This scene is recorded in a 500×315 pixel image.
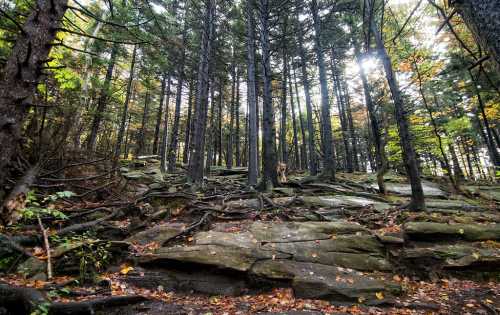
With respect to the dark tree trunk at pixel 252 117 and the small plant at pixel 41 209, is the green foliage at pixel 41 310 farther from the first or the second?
the dark tree trunk at pixel 252 117

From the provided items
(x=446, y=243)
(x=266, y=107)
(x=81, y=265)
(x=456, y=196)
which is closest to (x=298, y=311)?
(x=81, y=265)

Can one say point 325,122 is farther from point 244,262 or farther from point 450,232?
point 244,262

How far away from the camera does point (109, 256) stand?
178 inches

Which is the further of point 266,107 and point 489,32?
point 266,107

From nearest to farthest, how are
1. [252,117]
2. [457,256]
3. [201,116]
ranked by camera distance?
[457,256] → [201,116] → [252,117]

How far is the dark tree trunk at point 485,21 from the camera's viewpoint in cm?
165

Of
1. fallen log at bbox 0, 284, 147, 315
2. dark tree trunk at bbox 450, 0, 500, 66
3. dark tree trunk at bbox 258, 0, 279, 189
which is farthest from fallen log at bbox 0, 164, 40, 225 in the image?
dark tree trunk at bbox 258, 0, 279, 189

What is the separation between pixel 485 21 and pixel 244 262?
15.0ft

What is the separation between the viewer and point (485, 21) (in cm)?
171

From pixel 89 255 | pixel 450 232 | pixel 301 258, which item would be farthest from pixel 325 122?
pixel 89 255

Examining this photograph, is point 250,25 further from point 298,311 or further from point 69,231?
point 298,311

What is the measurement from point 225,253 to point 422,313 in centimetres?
339

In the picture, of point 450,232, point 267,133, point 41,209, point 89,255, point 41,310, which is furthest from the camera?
point 267,133

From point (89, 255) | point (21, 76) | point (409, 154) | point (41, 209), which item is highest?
point (21, 76)
